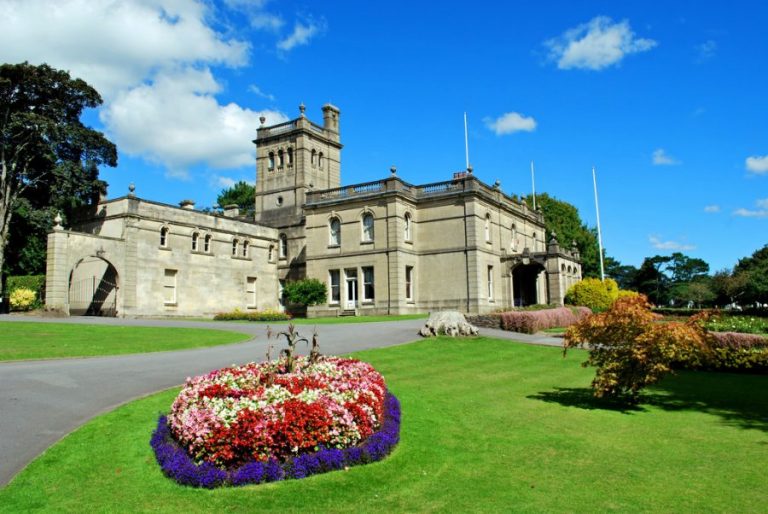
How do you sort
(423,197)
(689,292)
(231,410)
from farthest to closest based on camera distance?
(689,292) → (423,197) → (231,410)

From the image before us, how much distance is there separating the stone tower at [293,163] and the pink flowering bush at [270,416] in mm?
40063

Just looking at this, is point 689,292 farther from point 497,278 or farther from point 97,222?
point 97,222

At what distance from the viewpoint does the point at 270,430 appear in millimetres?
7410

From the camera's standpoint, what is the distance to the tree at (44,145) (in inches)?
1452

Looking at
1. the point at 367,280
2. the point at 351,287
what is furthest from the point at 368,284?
the point at 351,287

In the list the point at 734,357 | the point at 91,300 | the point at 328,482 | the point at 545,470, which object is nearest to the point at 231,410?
the point at 328,482

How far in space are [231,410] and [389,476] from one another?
88.9 inches

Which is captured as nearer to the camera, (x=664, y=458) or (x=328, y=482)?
(x=328, y=482)

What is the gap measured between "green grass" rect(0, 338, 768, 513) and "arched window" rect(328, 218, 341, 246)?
30.8 meters

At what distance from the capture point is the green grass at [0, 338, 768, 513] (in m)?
6.48

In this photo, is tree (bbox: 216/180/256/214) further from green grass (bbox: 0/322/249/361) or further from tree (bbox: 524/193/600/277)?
green grass (bbox: 0/322/249/361)

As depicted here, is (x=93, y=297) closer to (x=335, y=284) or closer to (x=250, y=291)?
(x=250, y=291)

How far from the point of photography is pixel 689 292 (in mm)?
73812

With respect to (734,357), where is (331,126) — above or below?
above
